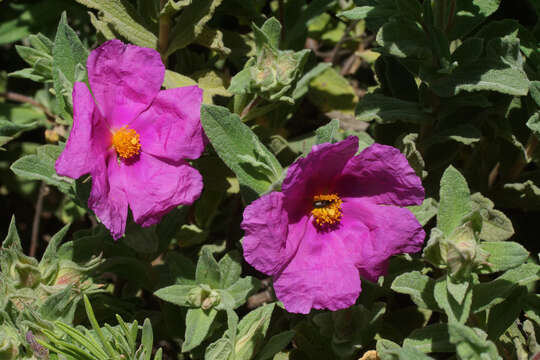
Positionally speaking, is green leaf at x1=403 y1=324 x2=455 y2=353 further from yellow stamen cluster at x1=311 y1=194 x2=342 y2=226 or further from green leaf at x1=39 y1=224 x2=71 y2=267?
green leaf at x1=39 y1=224 x2=71 y2=267

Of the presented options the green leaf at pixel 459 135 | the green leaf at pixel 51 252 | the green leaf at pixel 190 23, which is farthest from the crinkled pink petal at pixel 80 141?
the green leaf at pixel 459 135

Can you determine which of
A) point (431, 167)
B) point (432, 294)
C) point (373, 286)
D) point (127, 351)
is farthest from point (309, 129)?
point (127, 351)

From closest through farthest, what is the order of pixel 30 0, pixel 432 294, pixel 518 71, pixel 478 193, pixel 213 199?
pixel 432 294 < pixel 518 71 < pixel 478 193 < pixel 213 199 < pixel 30 0

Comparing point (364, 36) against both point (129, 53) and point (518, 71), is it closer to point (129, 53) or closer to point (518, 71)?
point (518, 71)

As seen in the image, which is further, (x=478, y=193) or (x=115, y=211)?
(x=478, y=193)

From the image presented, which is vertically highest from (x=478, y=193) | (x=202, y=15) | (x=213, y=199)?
(x=202, y=15)

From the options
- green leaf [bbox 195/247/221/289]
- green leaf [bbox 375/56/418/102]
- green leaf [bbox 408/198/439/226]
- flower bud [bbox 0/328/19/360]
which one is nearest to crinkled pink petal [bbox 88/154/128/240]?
green leaf [bbox 195/247/221/289]

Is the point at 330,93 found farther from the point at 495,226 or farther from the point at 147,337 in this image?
the point at 147,337
